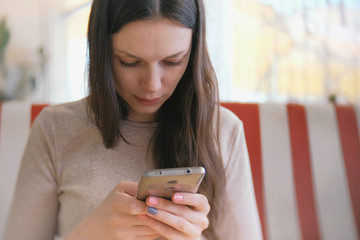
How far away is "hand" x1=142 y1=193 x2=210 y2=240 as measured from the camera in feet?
1.97

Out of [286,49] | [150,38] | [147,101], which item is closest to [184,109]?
[147,101]

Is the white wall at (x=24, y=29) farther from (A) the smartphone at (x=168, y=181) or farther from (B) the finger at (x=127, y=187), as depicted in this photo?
(A) the smartphone at (x=168, y=181)

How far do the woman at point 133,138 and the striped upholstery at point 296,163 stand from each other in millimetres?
359

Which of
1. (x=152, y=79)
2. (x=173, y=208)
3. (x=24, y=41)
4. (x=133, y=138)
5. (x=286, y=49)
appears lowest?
(x=173, y=208)

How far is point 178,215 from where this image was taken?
2.08 ft

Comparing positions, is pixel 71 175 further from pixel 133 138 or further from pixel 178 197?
pixel 178 197

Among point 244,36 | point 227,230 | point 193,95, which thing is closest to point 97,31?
point 193,95

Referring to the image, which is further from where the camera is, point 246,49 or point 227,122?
point 246,49

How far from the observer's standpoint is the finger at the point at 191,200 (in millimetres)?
600

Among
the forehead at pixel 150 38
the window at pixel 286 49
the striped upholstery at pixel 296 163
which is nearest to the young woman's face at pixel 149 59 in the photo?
the forehead at pixel 150 38

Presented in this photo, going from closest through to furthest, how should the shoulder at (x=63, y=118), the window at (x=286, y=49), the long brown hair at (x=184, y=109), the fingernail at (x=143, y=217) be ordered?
the fingernail at (x=143, y=217) < the long brown hair at (x=184, y=109) < the shoulder at (x=63, y=118) < the window at (x=286, y=49)

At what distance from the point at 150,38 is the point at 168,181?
0.28 m

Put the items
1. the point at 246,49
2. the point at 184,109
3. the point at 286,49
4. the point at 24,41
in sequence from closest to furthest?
the point at 184,109 < the point at 286,49 < the point at 246,49 < the point at 24,41

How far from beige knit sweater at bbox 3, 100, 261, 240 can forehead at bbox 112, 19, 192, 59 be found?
24 cm
